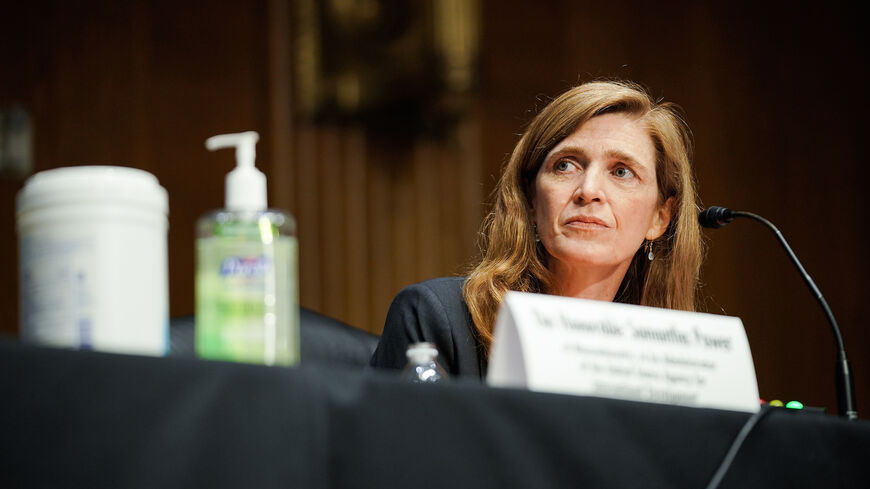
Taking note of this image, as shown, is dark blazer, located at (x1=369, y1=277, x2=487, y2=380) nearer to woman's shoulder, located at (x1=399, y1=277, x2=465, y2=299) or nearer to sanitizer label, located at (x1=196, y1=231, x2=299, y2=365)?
woman's shoulder, located at (x1=399, y1=277, x2=465, y2=299)

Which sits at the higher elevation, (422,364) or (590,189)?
(590,189)

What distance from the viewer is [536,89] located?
336 centimetres

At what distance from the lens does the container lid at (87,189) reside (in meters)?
0.58

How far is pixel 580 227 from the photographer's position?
1.45 m

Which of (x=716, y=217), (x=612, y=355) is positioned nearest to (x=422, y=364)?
(x=612, y=355)

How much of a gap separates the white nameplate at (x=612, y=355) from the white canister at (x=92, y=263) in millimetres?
268

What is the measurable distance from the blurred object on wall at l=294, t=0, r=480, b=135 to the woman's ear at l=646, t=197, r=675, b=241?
5.51ft

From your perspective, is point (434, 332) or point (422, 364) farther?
point (434, 332)

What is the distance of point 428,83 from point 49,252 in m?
2.70

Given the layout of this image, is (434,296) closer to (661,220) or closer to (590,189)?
(590,189)

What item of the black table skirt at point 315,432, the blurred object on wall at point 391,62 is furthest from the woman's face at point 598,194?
the blurred object on wall at point 391,62

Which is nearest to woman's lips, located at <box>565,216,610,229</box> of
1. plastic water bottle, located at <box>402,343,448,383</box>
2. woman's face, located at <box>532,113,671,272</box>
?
woman's face, located at <box>532,113,671,272</box>

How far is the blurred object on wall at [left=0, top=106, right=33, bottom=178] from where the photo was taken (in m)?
2.84

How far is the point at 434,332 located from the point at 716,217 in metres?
0.41
